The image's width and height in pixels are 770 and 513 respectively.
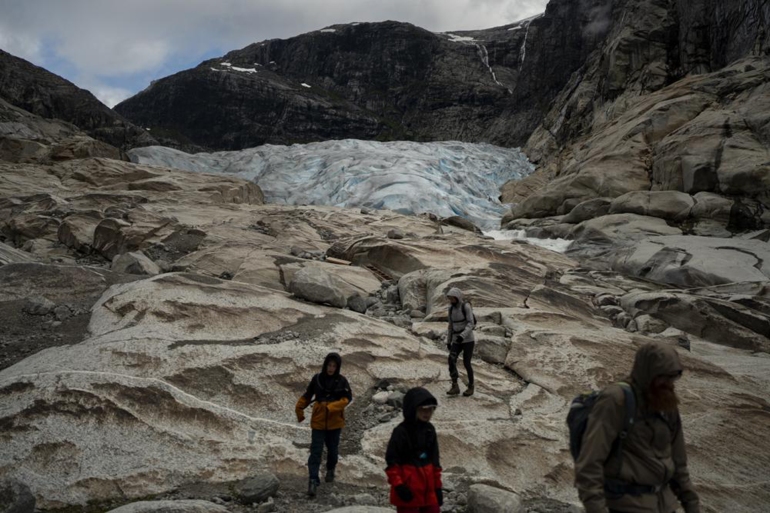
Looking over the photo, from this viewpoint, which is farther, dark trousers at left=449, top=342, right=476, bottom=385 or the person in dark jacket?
dark trousers at left=449, top=342, right=476, bottom=385

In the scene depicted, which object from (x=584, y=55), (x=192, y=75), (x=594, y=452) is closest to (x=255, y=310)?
(x=594, y=452)

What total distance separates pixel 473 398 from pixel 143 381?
5743 mm

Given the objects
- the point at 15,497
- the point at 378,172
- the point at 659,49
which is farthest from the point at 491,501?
the point at 659,49

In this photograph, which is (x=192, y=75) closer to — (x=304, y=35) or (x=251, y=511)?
(x=304, y=35)

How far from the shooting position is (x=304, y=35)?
4970 inches

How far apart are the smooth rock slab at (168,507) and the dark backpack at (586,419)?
13.4ft

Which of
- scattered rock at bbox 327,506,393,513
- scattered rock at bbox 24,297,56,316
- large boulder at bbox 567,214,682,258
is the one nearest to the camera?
scattered rock at bbox 327,506,393,513

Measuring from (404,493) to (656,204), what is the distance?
28.6m

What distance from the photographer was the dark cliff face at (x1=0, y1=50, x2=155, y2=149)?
68.9 meters

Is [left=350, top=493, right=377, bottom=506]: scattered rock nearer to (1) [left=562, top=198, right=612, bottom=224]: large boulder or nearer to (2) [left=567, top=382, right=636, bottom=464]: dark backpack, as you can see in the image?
(2) [left=567, top=382, right=636, bottom=464]: dark backpack

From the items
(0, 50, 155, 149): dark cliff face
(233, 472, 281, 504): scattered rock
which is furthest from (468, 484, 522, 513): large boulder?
(0, 50, 155, 149): dark cliff face

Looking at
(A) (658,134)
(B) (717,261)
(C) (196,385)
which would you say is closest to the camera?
(C) (196,385)

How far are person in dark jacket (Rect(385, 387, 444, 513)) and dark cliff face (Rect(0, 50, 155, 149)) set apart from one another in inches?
3112

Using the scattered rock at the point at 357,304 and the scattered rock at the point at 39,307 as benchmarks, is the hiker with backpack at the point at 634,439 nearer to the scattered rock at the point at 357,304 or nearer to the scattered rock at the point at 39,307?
the scattered rock at the point at 357,304
